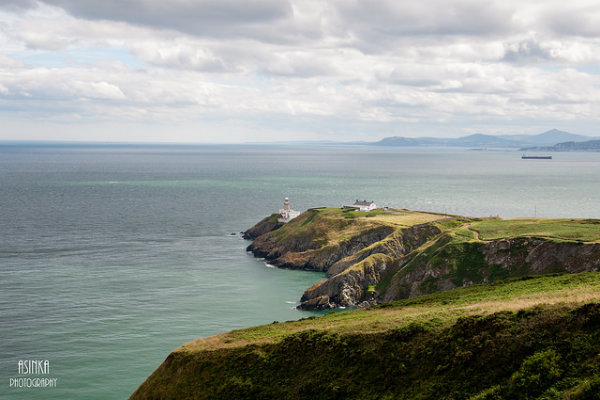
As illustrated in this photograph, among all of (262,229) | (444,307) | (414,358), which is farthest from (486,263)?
(262,229)

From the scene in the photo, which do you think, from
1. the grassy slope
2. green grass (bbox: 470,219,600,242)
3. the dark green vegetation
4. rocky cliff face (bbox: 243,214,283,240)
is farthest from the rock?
rocky cliff face (bbox: 243,214,283,240)

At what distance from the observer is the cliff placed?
74812 millimetres

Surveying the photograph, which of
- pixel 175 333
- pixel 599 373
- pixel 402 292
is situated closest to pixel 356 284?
pixel 402 292

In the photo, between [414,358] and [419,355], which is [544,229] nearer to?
[419,355]

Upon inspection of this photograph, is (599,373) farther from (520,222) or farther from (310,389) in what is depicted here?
(520,222)

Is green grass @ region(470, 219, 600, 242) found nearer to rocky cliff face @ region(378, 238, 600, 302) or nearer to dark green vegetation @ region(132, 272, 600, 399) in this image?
rocky cliff face @ region(378, 238, 600, 302)

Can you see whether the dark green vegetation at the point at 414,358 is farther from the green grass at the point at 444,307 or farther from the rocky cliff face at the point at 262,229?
the rocky cliff face at the point at 262,229

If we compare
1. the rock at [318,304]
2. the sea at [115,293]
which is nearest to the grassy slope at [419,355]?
the sea at [115,293]

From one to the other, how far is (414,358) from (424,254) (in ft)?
174

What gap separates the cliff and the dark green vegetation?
2543cm

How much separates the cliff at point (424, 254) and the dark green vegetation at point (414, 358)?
83.4ft

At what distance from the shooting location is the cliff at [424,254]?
7481 cm

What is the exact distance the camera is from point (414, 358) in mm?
35750

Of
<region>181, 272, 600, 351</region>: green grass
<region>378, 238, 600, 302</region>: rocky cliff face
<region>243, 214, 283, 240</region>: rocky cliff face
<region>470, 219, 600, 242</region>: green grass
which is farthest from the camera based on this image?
<region>243, 214, 283, 240</region>: rocky cliff face
